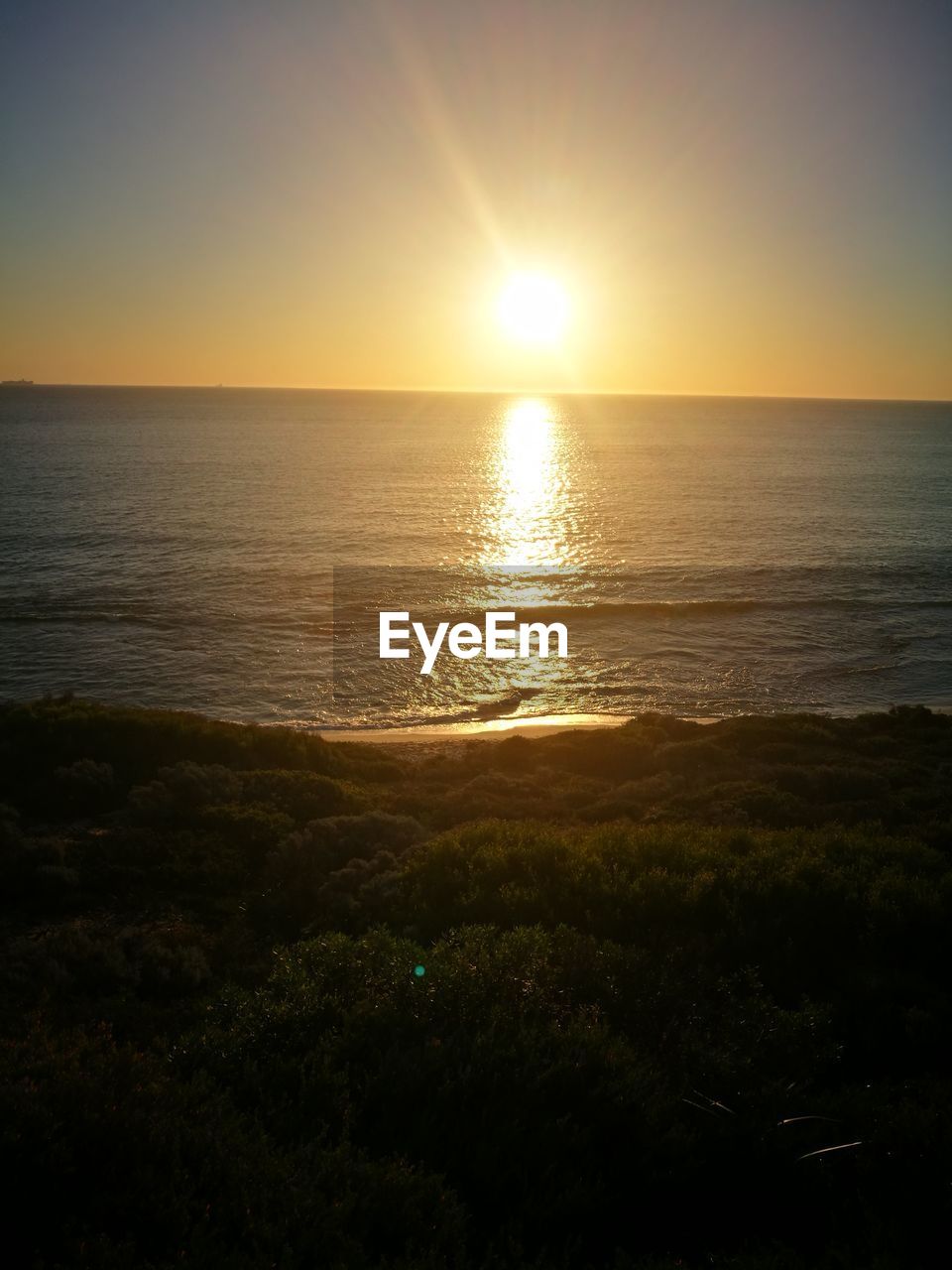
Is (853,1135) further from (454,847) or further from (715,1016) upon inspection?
(454,847)

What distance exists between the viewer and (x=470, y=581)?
142ft

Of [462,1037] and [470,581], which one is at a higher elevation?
[470,581]

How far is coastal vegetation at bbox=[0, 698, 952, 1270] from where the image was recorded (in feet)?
15.6

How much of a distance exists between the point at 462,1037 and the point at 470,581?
122ft

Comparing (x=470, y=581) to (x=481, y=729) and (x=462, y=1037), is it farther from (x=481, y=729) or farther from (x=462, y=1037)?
(x=462, y=1037)

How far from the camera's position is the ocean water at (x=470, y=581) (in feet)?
90.1

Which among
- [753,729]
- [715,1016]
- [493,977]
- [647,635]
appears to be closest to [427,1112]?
[493,977]

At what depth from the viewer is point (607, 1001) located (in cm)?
725

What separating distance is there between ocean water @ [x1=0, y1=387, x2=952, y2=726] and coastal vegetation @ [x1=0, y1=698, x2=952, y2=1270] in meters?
14.0

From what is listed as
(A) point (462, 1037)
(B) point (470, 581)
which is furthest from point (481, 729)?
(B) point (470, 581)

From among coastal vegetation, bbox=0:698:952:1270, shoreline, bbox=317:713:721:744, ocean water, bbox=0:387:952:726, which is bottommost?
shoreline, bbox=317:713:721:744

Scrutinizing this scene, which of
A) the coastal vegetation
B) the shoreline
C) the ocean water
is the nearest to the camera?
the coastal vegetation

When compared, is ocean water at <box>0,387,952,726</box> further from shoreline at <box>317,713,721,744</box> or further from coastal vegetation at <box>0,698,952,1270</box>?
coastal vegetation at <box>0,698,952,1270</box>

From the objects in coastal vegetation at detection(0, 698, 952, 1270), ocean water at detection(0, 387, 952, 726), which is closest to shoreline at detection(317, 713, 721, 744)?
ocean water at detection(0, 387, 952, 726)
